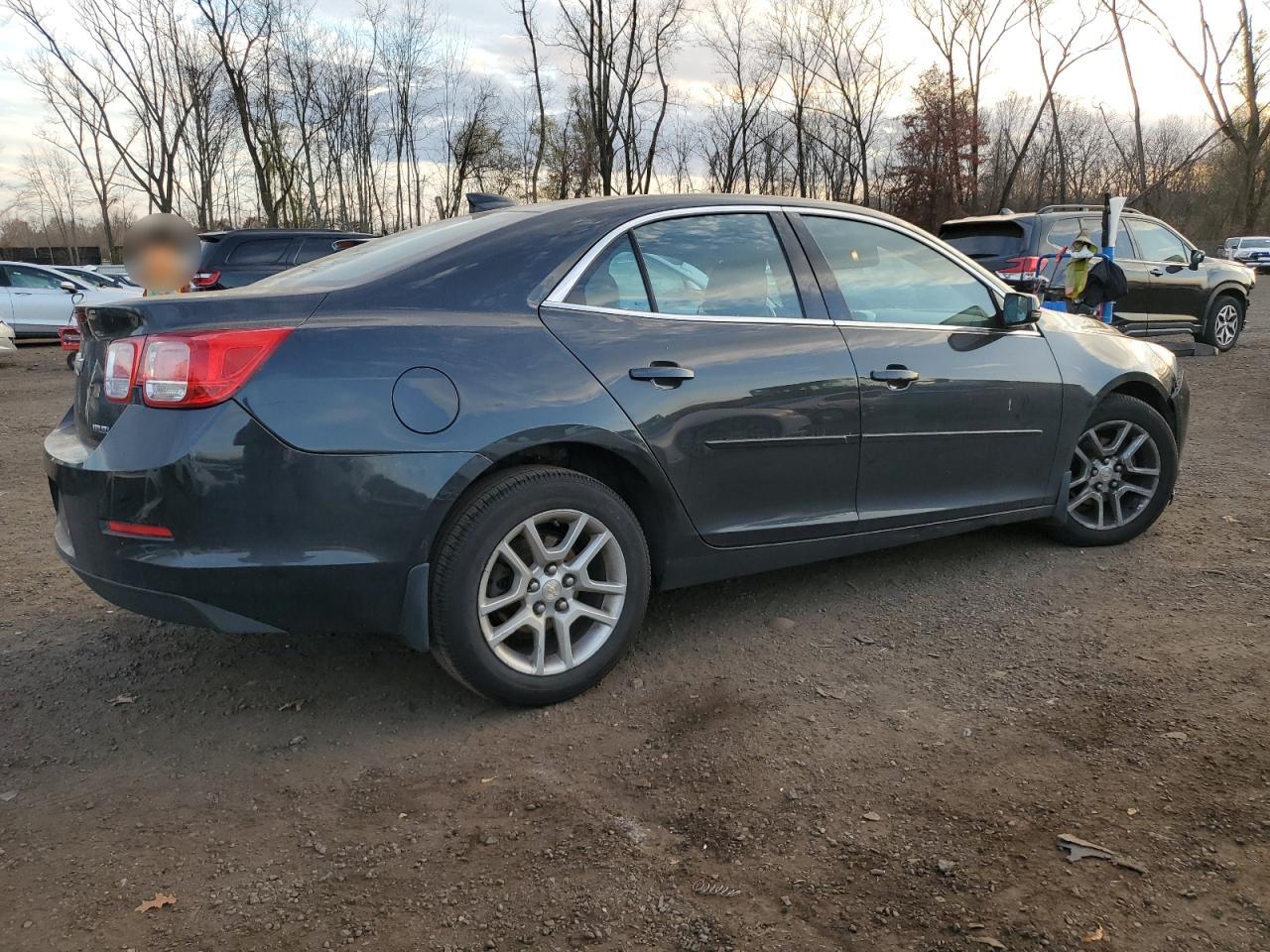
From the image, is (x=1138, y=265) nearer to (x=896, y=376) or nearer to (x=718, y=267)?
(x=896, y=376)

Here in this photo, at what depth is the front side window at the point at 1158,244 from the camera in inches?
461

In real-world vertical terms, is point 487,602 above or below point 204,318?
below

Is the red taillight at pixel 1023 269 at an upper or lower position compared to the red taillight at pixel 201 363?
upper

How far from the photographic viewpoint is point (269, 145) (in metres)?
35.4

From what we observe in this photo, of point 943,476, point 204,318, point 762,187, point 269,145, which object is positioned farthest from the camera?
point 762,187

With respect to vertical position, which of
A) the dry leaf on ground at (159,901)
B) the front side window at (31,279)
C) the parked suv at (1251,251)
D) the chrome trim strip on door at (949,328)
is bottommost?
the dry leaf on ground at (159,901)

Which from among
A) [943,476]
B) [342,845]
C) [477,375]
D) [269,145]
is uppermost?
[269,145]

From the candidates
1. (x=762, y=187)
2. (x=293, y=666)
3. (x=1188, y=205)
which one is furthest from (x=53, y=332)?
(x=1188, y=205)

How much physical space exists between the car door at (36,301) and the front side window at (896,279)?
16.7 m

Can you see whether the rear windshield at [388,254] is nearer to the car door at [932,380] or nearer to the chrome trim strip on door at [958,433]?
the car door at [932,380]

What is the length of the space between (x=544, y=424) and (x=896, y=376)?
1498 mm

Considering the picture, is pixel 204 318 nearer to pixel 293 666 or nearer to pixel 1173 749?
pixel 293 666

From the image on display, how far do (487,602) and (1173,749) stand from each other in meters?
1.98

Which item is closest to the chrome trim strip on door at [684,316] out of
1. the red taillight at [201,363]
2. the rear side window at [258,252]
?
the red taillight at [201,363]
